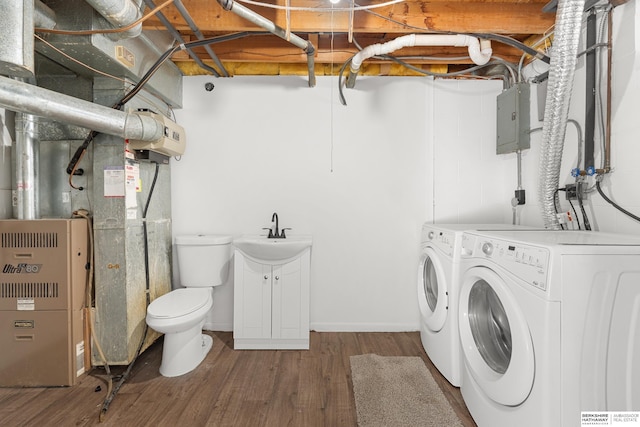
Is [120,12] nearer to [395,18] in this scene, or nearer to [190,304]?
[395,18]

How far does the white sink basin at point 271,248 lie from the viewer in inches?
83.0

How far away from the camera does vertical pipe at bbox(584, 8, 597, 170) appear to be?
167 cm

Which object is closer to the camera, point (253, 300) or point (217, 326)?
point (253, 300)

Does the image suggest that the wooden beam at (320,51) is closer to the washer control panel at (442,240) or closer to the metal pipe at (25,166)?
the metal pipe at (25,166)

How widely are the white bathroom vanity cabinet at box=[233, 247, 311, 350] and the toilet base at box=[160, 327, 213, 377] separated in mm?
338

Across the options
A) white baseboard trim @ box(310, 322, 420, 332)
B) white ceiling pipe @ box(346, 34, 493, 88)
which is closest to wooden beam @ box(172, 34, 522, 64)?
white ceiling pipe @ box(346, 34, 493, 88)

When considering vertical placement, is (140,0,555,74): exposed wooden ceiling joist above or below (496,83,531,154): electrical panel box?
above

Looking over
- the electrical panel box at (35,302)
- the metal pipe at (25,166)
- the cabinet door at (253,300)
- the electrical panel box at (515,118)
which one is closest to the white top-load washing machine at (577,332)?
the electrical panel box at (515,118)

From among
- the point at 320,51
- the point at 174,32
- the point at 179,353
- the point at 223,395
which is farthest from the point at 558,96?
the point at 179,353

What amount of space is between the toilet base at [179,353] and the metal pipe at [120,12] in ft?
5.87

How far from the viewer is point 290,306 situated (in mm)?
2188

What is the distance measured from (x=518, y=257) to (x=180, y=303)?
6.26 ft

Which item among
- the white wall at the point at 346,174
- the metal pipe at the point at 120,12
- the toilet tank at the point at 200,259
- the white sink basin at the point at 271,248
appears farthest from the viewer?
the white wall at the point at 346,174

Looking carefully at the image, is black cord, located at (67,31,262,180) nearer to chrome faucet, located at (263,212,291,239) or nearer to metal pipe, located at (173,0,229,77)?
metal pipe, located at (173,0,229,77)
